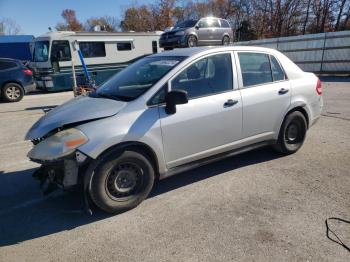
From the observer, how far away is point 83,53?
15352 millimetres

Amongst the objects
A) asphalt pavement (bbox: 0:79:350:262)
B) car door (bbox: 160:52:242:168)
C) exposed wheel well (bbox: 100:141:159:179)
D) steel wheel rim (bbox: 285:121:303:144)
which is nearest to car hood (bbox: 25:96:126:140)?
exposed wheel well (bbox: 100:141:159:179)

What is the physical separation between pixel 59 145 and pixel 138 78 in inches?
55.3

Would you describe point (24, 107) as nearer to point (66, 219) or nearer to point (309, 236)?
point (66, 219)

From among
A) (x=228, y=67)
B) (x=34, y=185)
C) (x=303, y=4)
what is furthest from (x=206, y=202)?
(x=303, y=4)

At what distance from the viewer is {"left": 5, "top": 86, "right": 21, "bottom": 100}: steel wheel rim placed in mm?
12502

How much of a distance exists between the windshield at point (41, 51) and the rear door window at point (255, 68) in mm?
12415

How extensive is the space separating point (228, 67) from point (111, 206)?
2.35m

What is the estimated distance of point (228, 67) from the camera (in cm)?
419

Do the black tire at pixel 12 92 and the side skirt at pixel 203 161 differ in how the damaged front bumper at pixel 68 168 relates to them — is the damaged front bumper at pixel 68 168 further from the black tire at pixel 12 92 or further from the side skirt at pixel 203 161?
the black tire at pixel 12 92

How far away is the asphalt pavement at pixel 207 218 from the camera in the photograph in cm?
283

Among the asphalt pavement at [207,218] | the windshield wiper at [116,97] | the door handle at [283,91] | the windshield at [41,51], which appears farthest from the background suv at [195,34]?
the windshield wiper at [116,97]

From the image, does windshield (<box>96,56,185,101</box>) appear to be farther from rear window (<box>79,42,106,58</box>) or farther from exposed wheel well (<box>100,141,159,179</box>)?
rear window (<box>79,42,106,58</box>)

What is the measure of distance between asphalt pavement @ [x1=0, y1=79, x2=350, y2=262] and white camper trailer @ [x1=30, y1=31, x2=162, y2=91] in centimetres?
1058

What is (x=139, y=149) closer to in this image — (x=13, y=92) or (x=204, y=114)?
(x=204, y=114)
